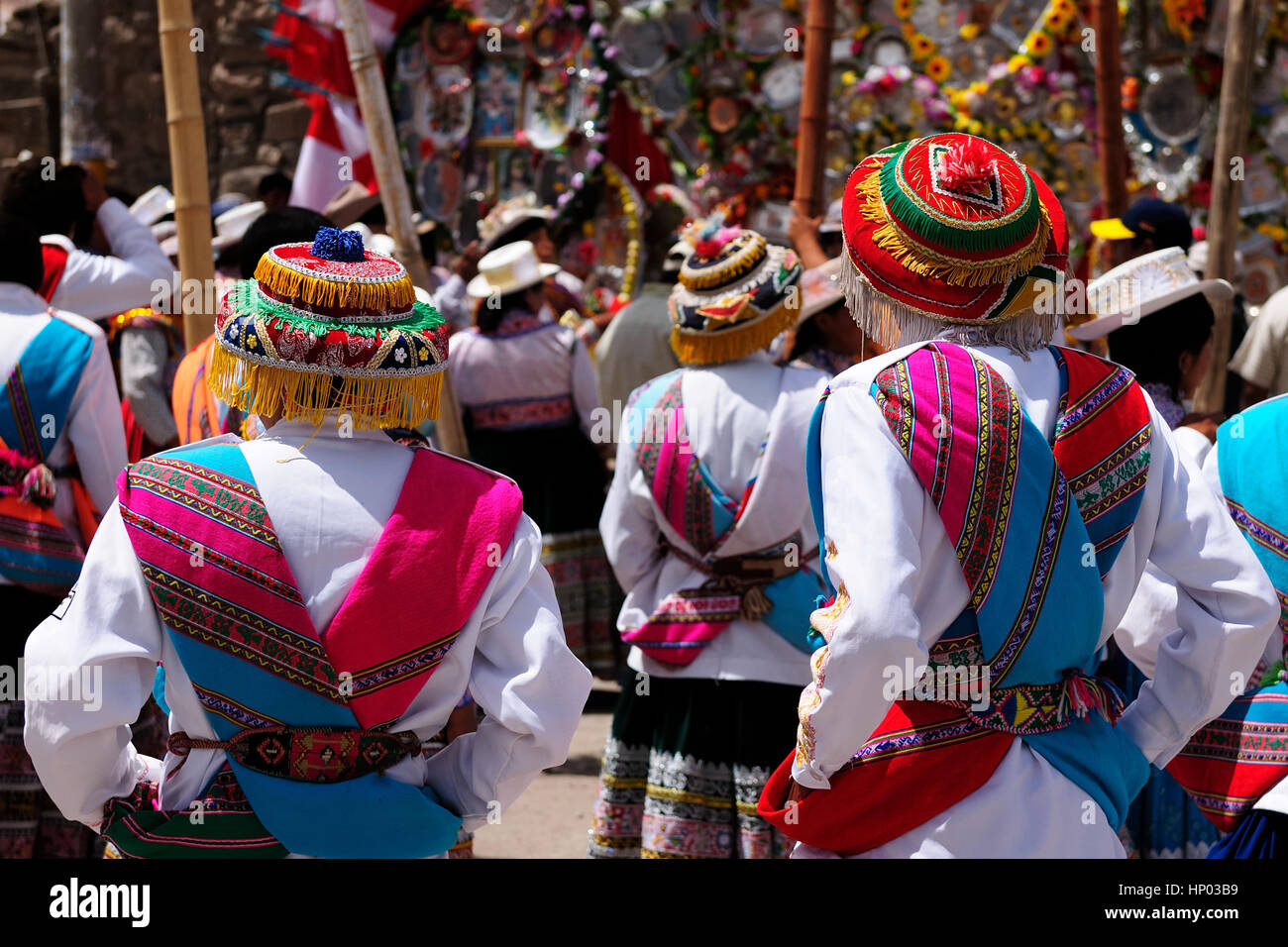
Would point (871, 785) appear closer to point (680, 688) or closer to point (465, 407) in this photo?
point (680, 688)

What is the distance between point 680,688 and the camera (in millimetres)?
3939

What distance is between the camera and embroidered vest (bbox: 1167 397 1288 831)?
2613mm

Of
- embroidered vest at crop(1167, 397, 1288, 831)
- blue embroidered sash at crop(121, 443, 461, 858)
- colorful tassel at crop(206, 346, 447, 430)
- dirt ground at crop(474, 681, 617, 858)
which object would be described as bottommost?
dirt ground at crop(474, 681, 617, 858)

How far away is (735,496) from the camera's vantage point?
379 cm

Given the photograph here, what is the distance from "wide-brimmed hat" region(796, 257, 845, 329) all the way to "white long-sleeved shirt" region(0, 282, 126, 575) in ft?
6.17

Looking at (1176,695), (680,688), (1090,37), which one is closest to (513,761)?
(1176,695)

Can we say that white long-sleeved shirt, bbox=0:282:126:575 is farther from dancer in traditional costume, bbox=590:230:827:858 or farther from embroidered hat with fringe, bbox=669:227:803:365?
embroidered hat with fringe, bbox=669:227:803:365

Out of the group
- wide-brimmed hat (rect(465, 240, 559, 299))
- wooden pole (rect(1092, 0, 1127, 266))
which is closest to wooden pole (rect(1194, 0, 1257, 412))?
wooden pole (rect(1092, 0, 1127, 266))

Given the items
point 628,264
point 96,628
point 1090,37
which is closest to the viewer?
point 96,628

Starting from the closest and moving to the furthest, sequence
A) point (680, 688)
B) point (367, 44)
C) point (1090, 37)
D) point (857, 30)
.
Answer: point (680, 688) < point (367, 44) < point (1090, 37) < point (857, 30)

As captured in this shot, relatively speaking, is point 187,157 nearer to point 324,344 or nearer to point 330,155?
point 324,344

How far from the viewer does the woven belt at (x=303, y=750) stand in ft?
6.80

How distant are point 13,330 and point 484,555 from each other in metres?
2.00

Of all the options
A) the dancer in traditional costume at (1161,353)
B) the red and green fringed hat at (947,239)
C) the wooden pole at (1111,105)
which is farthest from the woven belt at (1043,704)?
the wooden pole at (1111,105)
